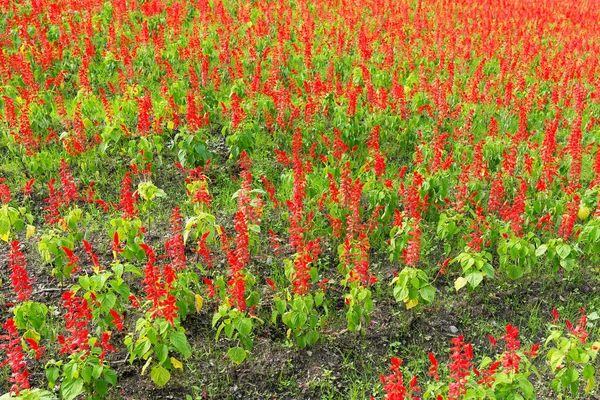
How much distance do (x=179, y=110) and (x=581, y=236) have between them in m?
5.72

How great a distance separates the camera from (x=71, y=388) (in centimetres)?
363

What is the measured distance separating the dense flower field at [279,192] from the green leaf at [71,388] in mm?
20

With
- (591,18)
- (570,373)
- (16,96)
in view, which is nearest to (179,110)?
(16,96)

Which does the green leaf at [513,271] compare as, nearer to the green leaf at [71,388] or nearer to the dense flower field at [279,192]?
the dense flower field at [279,192]

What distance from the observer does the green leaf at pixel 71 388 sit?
361 cm

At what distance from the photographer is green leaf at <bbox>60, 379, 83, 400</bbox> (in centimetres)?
361

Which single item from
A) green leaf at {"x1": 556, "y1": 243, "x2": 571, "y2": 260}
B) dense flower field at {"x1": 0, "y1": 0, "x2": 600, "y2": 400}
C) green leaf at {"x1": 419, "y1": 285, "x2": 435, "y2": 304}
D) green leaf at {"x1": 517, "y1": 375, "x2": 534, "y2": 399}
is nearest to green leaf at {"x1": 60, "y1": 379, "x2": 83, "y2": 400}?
dense flower field at {"x1": 0, "y1": 0, "x2": 600, "y2": 400}

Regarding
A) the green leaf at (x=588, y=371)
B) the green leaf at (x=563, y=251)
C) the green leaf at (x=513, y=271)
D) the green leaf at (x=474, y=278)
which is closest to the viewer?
the green leaf at (x=588, y=371)

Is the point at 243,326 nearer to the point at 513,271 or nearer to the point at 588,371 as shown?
the point at 588,371

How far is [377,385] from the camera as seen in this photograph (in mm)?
4512

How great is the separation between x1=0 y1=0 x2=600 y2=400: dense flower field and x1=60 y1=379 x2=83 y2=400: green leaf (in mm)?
20

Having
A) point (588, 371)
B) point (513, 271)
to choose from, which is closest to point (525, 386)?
point (588, 371)

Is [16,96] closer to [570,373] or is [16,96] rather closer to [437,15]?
[570,373]

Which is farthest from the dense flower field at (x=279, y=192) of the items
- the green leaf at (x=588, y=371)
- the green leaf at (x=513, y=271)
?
the green leaf at (x=513, y=271)
